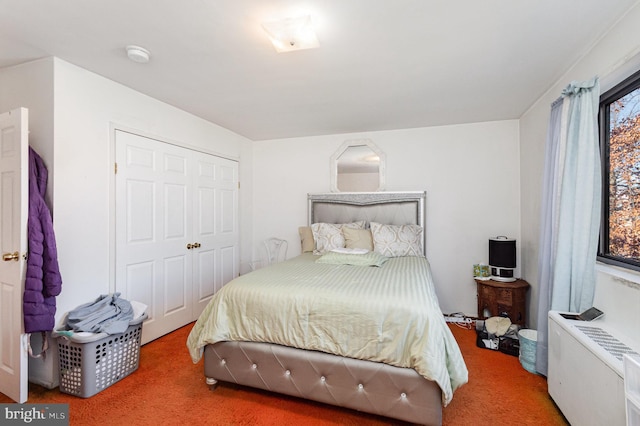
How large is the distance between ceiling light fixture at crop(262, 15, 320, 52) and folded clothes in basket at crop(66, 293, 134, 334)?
2.23 meters

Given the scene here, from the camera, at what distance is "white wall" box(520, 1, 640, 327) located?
1.62 metres

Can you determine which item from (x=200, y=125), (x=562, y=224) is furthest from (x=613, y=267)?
(x=200, y=125)

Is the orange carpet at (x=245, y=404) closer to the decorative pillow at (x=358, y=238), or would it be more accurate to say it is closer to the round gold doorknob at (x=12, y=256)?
the round gold doorknob at (x=12, y=256)

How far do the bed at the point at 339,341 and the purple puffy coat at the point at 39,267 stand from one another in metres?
0.92

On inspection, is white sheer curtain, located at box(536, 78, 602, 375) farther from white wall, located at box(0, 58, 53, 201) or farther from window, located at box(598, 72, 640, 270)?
white wall, located at box(0, 58, 53, 201)

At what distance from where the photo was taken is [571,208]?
6.34ft

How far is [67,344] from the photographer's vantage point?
2.01 m

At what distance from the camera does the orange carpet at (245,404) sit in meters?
1.77

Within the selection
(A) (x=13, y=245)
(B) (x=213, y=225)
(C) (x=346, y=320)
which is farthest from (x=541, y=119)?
(A) (x=13, y=245)

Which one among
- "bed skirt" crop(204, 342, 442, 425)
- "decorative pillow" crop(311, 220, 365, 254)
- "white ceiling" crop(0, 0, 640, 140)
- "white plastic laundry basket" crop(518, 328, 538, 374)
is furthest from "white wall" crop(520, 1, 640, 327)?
"decorative pillow" crop(311, 220, 365, 254)

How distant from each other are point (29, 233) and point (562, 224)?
3440mm

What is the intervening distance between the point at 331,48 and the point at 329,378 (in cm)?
211

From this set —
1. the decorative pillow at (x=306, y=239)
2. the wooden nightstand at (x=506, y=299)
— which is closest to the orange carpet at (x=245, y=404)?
the wooden nightstand at (x=506, y=299)

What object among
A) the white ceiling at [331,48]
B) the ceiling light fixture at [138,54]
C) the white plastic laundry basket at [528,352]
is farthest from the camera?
the white plastic laundry basket at [528,352]
